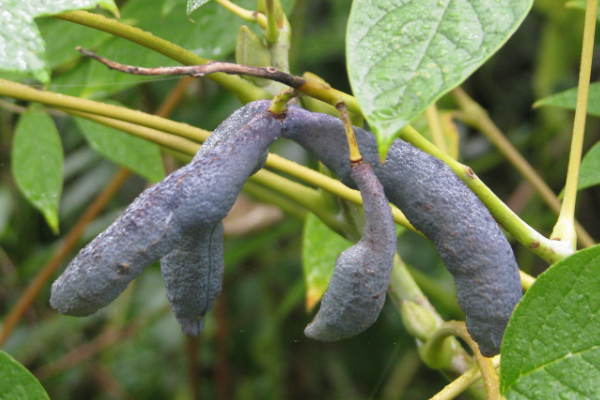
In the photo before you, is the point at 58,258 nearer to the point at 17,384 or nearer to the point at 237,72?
the point at 17,384

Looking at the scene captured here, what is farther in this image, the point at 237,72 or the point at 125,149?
the point at 125,149

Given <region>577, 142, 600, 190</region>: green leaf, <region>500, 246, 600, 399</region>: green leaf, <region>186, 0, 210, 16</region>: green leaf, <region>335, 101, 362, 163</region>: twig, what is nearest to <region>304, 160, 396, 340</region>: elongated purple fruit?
<region>335, 101, 362, 163</region>: twig

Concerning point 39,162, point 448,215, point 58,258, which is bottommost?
point 58,258

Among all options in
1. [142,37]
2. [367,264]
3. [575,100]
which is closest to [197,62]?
[142,37]

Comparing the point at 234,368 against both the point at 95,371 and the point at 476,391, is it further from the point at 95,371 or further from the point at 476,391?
the point at 476,391

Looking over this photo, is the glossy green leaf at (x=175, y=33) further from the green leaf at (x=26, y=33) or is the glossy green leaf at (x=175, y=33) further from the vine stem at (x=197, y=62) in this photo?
the green leaf at (x=26, y=33)

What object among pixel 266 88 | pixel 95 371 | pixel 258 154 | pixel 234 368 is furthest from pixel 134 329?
pixel 258 154
